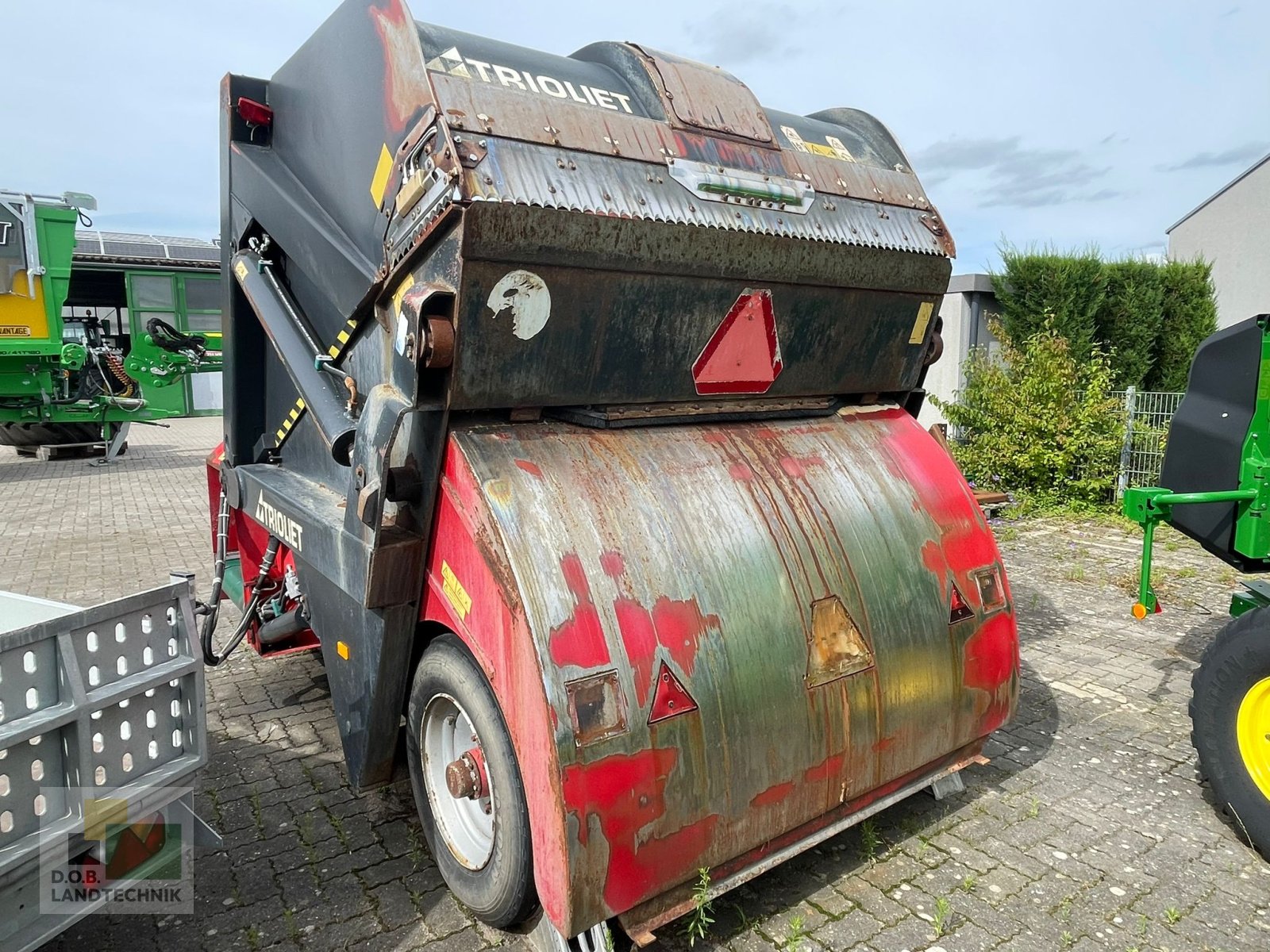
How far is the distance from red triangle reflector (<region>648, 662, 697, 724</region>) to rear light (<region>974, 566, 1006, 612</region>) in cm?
135

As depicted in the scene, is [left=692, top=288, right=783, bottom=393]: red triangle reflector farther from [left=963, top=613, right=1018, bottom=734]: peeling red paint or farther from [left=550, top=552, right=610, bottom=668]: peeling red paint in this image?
[left=963, top=613, right=1018, bottom=734]: peeling red paint

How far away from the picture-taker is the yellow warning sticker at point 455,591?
242cm

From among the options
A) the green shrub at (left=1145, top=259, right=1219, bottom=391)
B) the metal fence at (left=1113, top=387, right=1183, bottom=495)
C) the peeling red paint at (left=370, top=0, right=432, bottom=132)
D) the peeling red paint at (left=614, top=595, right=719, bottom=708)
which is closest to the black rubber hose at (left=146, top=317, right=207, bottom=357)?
the peeling red paint at (left=370, top=0, right=432, bottom=132)

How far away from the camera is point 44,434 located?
1342 centimetres

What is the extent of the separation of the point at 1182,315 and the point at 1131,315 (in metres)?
0.80

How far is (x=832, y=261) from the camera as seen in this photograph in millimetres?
2922

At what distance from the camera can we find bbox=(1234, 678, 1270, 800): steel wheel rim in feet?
9.55

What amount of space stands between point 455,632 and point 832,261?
173 cm

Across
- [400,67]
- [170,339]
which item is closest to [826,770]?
[400,67]

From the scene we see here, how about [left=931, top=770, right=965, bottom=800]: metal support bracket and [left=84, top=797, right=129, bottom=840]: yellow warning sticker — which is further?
[left=931, top=770, right=965, bottom=800]: metal support bracket

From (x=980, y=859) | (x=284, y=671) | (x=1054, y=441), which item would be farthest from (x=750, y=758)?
(x=1054, y=441)

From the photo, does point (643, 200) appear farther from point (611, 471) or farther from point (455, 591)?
point (455, 591)

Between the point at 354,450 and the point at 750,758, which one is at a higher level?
the point at 354,450

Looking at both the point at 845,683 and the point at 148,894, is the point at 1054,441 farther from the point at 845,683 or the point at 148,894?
the point at 148,894
